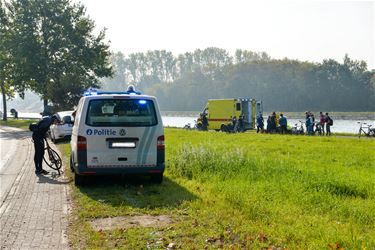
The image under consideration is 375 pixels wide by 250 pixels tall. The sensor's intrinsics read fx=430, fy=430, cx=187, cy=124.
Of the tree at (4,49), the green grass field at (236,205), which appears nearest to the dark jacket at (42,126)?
the green grass field at (236,205)

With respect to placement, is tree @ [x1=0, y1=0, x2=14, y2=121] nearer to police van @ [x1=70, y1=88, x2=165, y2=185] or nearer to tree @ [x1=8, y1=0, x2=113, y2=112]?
tree @ [x1=8, y1=0, x2=113, y2=112]

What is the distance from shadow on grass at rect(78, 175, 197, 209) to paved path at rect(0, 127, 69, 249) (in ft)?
2.24

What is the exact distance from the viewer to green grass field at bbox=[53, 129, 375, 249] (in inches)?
227

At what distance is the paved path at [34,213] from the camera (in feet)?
19.8

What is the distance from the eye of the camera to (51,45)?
4425cm

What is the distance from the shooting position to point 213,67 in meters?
136

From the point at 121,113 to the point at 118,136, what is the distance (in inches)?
21.1

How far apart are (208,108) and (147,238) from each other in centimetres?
3178

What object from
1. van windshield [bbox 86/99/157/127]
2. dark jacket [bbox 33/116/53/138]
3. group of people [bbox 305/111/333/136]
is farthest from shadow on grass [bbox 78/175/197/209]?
group of people [bbox 305/111/333/136]

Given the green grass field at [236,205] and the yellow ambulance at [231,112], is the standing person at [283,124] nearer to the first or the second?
the yellow ambulance at [231,112]

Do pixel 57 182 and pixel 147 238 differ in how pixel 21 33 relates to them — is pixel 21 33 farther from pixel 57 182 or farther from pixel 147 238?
pixel 147 238

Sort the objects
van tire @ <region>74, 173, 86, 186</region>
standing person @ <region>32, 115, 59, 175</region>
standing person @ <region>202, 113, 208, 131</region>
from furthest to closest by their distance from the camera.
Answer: standing person @ <region>202, 113, 208, 131</region>
standing person @ <region>32, 115, 59, 175</region>
van tire @ <region>74, 173, 86, 186</region>

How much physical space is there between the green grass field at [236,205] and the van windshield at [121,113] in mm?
1448

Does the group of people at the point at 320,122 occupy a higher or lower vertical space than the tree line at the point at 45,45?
lower
